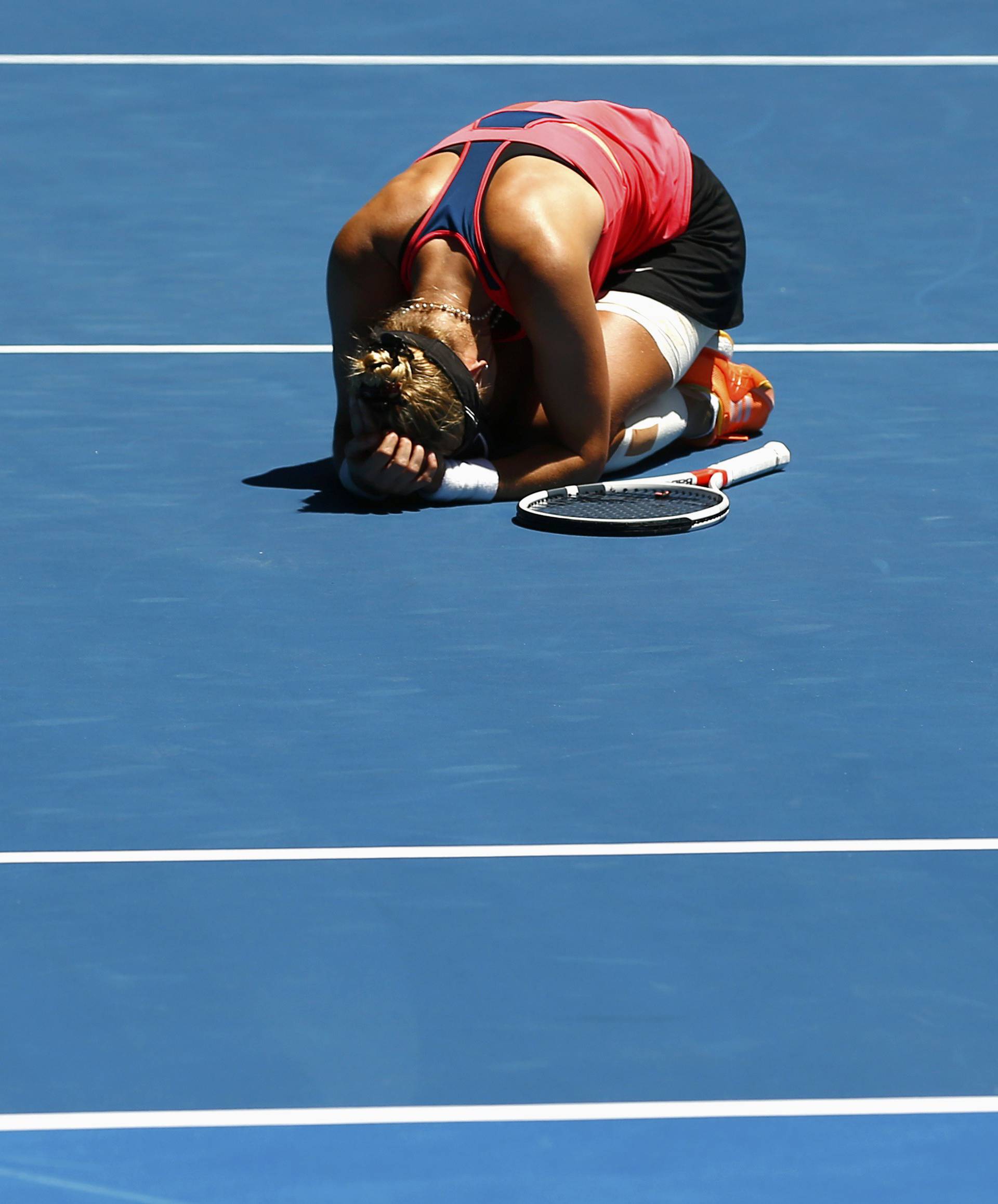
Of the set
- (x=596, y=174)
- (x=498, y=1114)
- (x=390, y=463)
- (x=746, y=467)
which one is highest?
(x=596, y=174)

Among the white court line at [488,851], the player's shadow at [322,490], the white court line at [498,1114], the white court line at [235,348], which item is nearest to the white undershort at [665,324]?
the player's shadow at [322,490]

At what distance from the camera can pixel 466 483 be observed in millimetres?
5336

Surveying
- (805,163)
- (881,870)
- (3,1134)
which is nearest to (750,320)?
(805,163)

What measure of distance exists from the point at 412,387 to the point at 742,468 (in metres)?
1.03

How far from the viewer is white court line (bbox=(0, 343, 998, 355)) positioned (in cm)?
657

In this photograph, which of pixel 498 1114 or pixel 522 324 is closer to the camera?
pixel 498 1114

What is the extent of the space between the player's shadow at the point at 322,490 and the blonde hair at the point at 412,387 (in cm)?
29

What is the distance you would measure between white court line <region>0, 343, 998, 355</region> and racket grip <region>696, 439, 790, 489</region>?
3.57 feet

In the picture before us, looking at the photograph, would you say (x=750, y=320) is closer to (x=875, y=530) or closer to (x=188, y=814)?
(x=875, y=530)

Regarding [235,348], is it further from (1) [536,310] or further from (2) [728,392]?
(1) [536,310]

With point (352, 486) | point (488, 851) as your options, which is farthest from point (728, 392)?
point (488, 851)

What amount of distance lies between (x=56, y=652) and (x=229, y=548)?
2.46ft

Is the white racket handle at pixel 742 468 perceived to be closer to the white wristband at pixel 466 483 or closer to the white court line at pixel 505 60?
the white wristband at pixel 466 483

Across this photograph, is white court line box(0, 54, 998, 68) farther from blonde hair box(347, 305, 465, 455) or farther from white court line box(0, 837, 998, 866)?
white court line box(0, 837, 998, 866)
